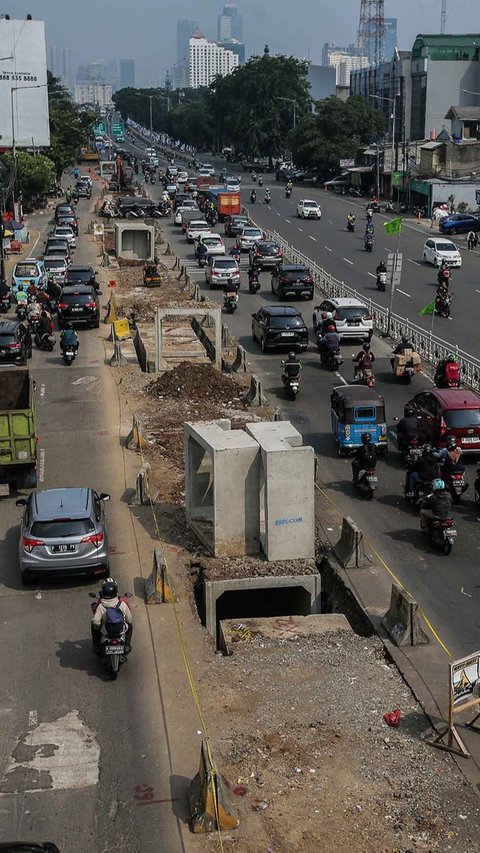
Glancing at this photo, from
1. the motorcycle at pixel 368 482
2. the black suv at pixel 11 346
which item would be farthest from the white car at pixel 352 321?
the motorcycle at pixel 368 482

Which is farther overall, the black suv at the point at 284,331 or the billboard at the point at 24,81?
the billboard at the point at 24,81

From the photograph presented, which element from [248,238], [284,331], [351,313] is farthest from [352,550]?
[248,238]

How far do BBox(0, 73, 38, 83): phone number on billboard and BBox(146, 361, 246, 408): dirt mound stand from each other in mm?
60022

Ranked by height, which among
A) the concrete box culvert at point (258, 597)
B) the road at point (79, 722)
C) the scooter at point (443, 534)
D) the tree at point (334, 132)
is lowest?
the concrete box culvert at point (258, 597)

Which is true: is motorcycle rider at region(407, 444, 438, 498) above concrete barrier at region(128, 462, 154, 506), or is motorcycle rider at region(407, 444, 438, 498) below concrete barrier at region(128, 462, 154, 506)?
above

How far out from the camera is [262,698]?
13.7 meters

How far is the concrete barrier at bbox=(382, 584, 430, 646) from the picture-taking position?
49.0ft

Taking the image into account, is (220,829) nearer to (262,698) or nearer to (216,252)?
(262,698)

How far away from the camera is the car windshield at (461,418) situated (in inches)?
901

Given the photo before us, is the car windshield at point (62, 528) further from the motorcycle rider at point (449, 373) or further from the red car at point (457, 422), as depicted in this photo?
the motorcycle rider at point (449, 373)

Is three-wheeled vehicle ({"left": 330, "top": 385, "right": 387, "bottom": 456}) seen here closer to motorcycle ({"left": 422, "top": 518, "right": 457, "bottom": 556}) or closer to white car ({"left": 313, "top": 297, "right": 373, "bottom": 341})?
motorcycle ({"left": 422, "top": 518, "right": 457, "bottom": 556})

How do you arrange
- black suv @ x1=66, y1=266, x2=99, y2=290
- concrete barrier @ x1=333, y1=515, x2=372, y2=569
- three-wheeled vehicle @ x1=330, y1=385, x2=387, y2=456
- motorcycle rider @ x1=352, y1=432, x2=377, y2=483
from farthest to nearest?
black suv @ x1=66, y1=266, x2=99, y2=290 → three-wheeled vehicle @ x1=330, y1=385, x2=387, y2=456 → motorcycle rider @ x1=352, y1=432, x2=377, y2=483 → concrete barrier @ x1=333, y1=515, x2=372, y2=569

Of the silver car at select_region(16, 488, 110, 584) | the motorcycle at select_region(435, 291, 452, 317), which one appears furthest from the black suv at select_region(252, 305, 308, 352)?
the silver car at select_region(16, 488, 110, 584)

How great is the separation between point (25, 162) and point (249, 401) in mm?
60075
